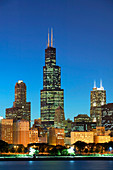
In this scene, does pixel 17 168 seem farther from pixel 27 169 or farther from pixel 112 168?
pixel 112 168

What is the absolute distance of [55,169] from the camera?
568 feet

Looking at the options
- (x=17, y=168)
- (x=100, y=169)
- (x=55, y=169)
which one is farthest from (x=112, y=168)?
(x=17, y=168)

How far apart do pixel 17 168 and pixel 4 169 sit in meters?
8.34

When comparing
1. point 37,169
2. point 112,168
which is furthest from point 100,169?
point 37,169

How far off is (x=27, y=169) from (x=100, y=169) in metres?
23.2

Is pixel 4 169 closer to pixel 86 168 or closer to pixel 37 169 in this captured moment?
pixel 37 169

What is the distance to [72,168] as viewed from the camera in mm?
180125

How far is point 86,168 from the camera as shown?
18038 centimetres

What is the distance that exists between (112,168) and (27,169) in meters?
27.8

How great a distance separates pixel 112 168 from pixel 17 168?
31.1 metres

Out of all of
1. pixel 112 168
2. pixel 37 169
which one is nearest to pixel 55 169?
pixel 37 169

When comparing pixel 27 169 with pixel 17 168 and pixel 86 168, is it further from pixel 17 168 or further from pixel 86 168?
pixel 86 168

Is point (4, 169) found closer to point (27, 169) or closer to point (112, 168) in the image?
point (27, 169)

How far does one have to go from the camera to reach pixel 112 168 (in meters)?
178
